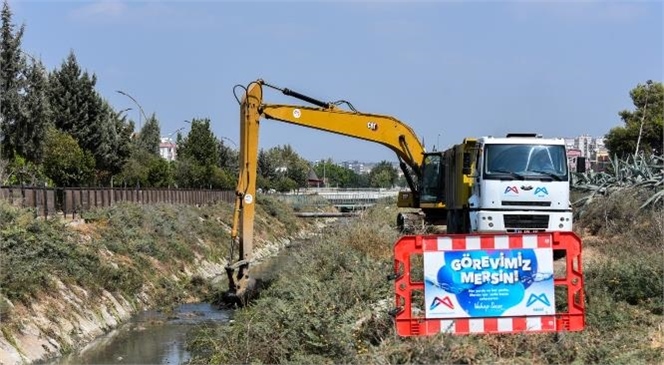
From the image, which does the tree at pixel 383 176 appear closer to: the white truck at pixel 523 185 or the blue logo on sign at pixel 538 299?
the white truck at pixel 523 185

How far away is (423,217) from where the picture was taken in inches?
1099

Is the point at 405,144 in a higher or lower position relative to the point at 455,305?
higher

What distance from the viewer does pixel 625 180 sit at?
2523cm

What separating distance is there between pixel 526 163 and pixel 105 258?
46.2ft

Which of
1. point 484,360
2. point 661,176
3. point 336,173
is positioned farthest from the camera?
point 336,173

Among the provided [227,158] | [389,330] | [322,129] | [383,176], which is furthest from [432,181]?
[383,176]

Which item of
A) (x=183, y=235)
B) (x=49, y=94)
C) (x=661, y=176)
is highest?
(x=49, y=94)

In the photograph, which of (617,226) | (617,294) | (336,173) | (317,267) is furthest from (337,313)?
(336,173)

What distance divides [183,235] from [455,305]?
27829mm

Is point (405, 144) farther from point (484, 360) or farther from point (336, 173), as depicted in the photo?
point (336, 173)

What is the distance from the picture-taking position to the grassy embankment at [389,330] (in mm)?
9281

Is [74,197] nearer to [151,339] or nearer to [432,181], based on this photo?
[151,339]

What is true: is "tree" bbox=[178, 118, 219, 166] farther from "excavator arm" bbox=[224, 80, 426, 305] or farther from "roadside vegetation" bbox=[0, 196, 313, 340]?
"excavator arm" bbox=[224, 80, 426, 305]

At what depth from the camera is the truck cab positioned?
1788 centimetres
